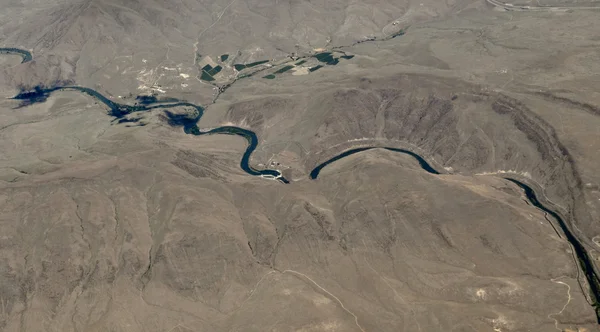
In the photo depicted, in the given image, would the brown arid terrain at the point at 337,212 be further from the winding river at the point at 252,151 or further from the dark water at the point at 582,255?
A: the winding river at the point at 252,151

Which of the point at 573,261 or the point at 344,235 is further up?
the point at 573,261

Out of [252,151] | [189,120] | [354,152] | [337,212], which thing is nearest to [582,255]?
[337,212]

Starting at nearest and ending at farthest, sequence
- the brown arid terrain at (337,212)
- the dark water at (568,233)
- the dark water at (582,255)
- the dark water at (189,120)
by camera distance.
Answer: the dark water at (582,255)
the dark water at (568,233)
the brown arid terrain at (337,212)
the dark water at (189,120)

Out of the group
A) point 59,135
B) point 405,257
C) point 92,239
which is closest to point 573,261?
point 405,257

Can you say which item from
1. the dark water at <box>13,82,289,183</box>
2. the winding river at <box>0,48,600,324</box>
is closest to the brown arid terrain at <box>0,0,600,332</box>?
the winding river at <box>0,48,600,324</box>

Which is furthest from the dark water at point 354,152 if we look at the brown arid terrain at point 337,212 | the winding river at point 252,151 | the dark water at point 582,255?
the dark water at point 582,255

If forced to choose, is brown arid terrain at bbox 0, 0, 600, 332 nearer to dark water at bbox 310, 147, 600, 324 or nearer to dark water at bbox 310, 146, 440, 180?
dark water at bbox 310, 147, 600, 324

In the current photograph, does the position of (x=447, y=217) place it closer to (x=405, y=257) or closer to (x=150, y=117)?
(x=405, y=257)

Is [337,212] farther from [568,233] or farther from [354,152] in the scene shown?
[568,233]

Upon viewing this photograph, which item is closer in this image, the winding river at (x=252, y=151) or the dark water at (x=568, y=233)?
the dark water at (x=568, y=233)
